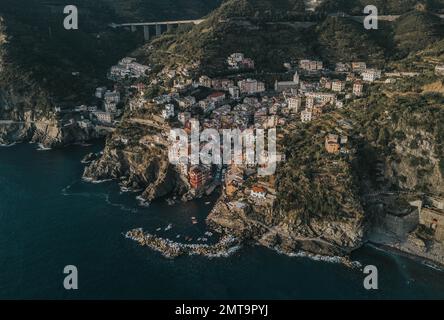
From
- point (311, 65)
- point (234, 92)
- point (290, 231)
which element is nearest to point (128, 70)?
point (234, 92)

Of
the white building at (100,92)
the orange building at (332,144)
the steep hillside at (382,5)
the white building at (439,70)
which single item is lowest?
the orange building at (332,144)

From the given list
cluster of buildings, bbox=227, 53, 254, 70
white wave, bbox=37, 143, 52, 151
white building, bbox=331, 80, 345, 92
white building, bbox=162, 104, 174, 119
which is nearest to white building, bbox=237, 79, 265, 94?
cluster of buildings, bbox=227, 53, 254, 70

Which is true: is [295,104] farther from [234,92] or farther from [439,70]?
[439,70]

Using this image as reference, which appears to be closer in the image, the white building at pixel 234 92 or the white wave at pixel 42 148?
the white wave at pixel 42 148

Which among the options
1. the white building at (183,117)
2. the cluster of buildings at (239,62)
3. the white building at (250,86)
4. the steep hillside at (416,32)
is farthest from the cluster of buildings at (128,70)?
the steep hillside at (416,32)

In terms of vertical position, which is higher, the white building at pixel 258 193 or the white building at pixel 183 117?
the white building at pixel 183 117

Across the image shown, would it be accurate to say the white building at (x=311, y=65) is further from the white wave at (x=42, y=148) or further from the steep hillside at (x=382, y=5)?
the white wave at (x=42, y=148)

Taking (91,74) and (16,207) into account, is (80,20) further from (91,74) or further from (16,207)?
(16,207)

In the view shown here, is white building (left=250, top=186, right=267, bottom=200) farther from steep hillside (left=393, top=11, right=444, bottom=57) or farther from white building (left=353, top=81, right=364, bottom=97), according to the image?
steep hillside (left=393, top=11, right=444, bottom=57)
